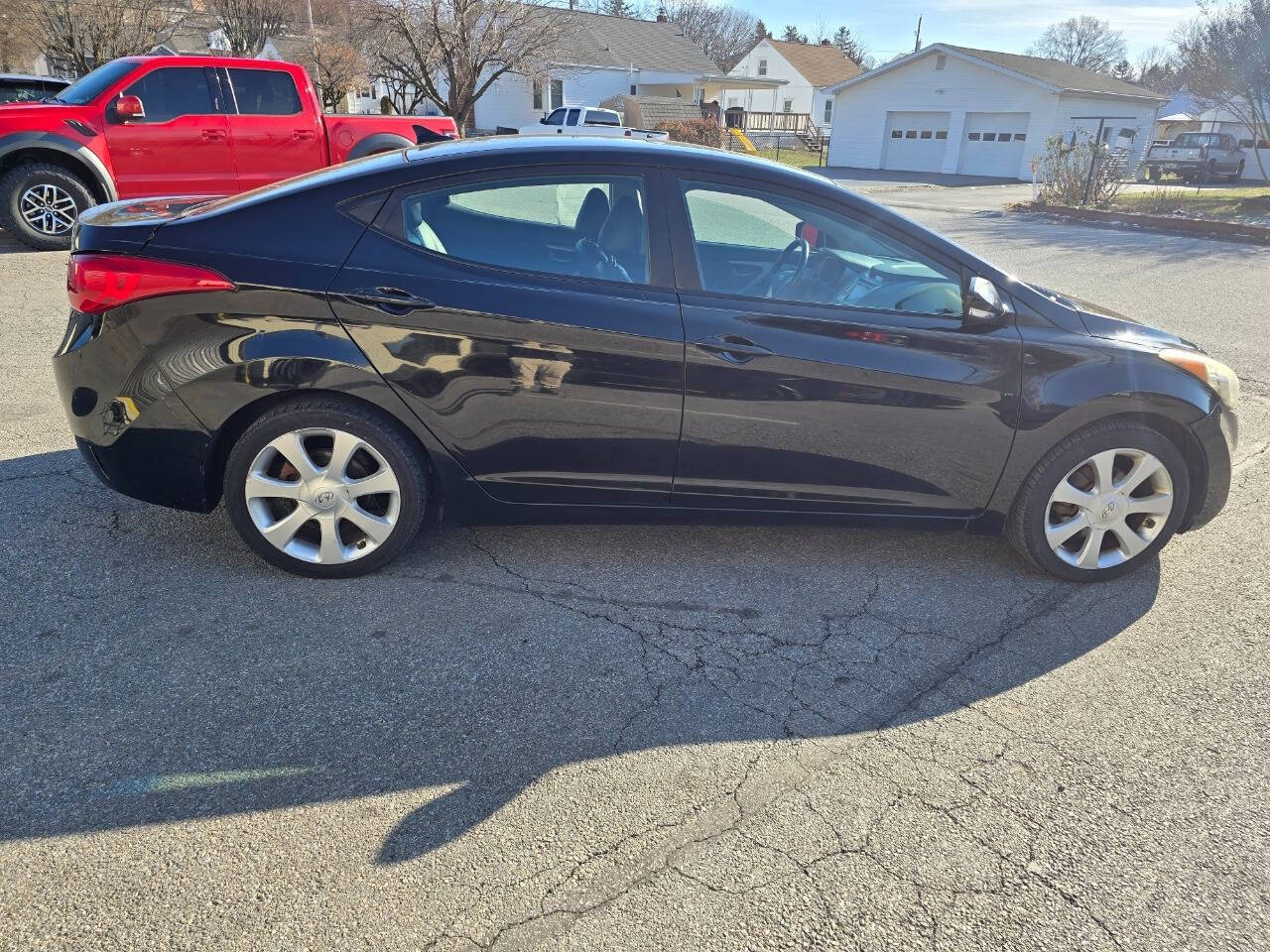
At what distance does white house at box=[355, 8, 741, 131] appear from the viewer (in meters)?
41.0

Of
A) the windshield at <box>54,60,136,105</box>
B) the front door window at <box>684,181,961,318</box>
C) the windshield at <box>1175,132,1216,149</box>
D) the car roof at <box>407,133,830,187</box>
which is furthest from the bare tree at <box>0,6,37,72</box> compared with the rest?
the windshield at <box>1175,132,1216,149</box>

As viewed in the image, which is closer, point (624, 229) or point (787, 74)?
point (624, 229)

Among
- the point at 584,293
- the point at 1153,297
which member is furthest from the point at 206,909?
the point at 1153,297

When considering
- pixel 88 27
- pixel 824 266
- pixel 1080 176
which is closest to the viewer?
pixel 824 266

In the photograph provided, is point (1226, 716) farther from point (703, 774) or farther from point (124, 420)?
point (124, 420)

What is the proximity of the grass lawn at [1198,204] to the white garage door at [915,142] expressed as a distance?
1043 cm

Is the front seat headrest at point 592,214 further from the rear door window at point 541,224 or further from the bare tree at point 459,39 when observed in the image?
the bare tree at point 459,39

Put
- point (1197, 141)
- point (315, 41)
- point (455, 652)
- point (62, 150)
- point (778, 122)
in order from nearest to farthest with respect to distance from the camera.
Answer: point (455, 652)
point (62, 150)
point (315, 41)
point (1197, 141)
point (778, 122)

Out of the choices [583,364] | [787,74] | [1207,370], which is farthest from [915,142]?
[583,364]

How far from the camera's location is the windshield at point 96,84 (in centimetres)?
915

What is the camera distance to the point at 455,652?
304cm

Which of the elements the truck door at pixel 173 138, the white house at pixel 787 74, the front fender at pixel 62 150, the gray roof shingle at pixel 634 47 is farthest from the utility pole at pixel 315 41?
the white house at pixel 787 74

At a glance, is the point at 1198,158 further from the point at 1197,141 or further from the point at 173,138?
the point at 173,138

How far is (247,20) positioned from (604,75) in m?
20.0
